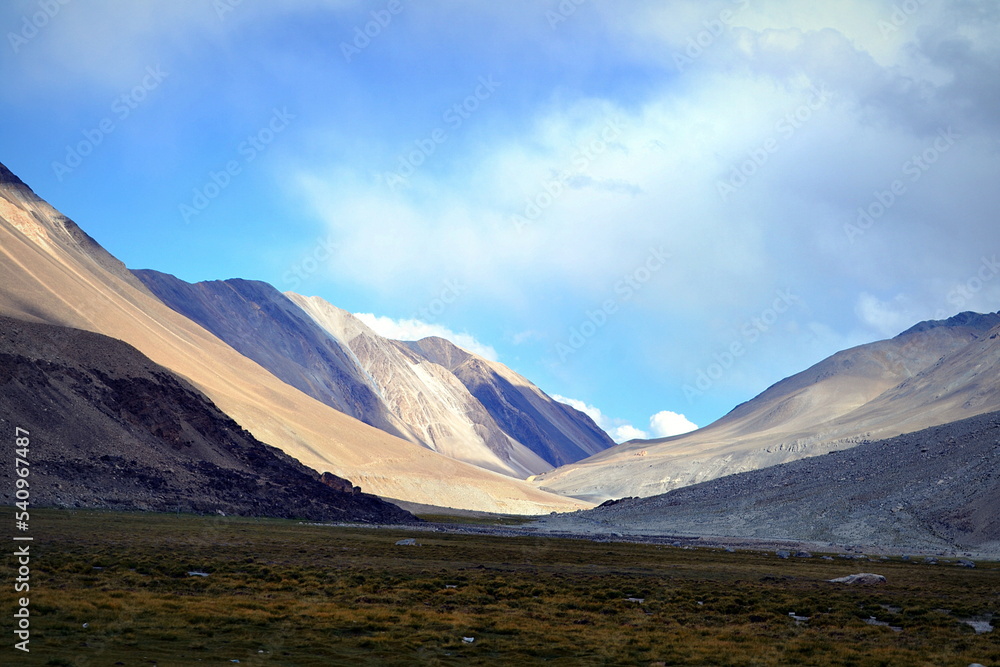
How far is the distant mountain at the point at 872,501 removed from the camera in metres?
69.1

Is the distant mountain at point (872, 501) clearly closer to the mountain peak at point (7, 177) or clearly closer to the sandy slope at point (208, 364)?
the sandy slope at point (208, 364)

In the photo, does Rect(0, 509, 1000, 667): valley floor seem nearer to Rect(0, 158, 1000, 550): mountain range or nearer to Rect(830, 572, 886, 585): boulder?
Rect(830, 572, 886, 585): boulder

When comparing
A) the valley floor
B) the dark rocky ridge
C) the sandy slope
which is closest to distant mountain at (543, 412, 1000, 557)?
the valley floor

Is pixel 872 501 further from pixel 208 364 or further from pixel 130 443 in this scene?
pixel 208 364

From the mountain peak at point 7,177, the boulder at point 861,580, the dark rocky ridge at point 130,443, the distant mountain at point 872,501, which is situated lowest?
the dark rocky ridge at point 130,443

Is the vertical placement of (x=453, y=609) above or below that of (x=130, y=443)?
above

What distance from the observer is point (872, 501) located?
80.5m

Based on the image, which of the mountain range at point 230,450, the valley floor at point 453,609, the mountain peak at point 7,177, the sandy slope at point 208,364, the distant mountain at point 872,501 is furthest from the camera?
the mountain peak at point 7,177

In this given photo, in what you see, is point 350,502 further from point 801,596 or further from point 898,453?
point 801,596

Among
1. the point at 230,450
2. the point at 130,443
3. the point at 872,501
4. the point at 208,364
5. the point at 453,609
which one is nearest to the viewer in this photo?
the point at 453,609

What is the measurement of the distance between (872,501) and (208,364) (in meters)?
111

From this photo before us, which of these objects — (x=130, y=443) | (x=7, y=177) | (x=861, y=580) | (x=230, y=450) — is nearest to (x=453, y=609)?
(x=861, y=580)

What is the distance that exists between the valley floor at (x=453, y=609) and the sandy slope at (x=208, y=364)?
78.8 m

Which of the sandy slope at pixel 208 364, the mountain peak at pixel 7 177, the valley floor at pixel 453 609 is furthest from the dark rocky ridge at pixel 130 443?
the mountain peak at pixel 7 177
